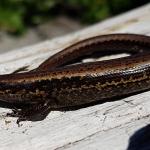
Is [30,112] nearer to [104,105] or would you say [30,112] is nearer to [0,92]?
[0,92]

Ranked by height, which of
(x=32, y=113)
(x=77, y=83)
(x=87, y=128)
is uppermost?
(x=77, y=83)

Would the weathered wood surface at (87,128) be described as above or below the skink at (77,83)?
below

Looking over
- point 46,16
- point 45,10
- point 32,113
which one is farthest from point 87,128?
point 46,16

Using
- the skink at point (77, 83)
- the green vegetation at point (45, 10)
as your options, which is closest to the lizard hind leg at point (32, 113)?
the skink at point (77, 83)

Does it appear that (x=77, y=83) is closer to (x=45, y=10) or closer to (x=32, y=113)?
(x=32, y=113)

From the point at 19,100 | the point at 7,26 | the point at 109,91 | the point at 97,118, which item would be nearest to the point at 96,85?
the point at 109,91

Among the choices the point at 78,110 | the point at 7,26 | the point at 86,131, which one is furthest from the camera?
the point at 7,26

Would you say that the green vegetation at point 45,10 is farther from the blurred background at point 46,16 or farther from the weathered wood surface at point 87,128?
the weathered wood surface at point 87,128
